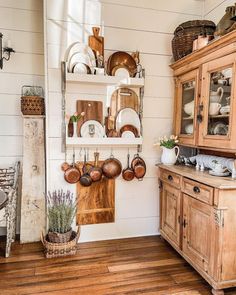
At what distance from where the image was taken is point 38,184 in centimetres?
277

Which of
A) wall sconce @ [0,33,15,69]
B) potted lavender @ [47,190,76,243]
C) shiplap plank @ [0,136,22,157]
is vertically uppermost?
wall sconce @ [0,33,15,69]

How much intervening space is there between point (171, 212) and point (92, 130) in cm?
116

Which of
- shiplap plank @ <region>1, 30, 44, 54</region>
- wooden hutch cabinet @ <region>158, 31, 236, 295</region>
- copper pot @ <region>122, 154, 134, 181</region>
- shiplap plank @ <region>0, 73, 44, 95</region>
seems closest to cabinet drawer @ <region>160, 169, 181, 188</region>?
wooden hutch cabinet @ <region>158, 31, 236, 295</region>

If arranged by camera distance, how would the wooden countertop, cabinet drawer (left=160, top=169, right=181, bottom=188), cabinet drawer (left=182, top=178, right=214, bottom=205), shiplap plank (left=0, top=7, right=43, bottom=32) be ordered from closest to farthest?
the wooden countertop < cabinet drawer (left=182, top=178, right=214, bottom=205) < cabinet drawer (left=160, top=169, right=181, bottom=188) < shiplap plank (left=0, top=7, right=43, bottom=32)

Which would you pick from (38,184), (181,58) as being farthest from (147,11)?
(38,184)

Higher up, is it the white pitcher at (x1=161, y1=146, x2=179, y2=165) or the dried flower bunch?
the dried flower bunch

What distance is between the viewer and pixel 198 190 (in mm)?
2080

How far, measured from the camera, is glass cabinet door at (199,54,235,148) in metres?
2.01

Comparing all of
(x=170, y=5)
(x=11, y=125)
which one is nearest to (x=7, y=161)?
(x=11, y=125)

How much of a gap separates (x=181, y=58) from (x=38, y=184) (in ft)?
6.56

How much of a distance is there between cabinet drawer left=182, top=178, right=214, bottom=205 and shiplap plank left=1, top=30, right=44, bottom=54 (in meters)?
2.12

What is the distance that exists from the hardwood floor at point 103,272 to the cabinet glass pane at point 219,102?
4.15ft

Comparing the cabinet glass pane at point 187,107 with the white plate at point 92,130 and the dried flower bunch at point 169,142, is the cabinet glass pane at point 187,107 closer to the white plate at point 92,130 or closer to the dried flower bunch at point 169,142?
the dried flower bunch at point 169,142

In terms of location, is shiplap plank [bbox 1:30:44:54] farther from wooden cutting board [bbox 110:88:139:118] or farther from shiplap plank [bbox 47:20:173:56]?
wooden cutting board [bbox 110:88:139:118]
